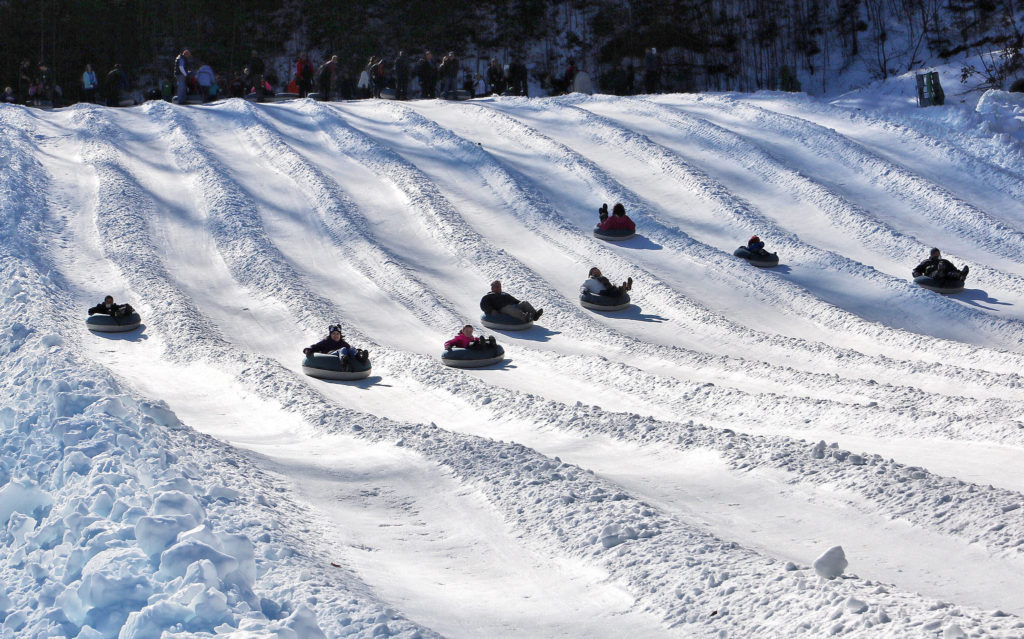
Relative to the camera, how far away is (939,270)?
14953mm

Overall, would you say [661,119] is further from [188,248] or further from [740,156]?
[188,248]

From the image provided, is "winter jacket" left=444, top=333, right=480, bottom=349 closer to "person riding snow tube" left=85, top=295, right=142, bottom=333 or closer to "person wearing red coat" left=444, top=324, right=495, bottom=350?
"person wearing red coat" left=444, top=324, right=495, bottom=350

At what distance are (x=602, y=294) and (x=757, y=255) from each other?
3.26 meters

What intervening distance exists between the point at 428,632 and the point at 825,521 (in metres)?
2.73

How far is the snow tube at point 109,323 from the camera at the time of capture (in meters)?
12.5

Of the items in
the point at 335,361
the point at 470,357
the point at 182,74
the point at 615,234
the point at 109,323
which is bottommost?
the point at 470,357

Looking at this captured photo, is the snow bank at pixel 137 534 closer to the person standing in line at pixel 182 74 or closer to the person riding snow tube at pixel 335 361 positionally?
the person riding snow tube at pixel 335 361

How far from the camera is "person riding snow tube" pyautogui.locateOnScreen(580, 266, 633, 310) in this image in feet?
47.2

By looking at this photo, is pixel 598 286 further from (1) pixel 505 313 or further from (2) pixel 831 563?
(2) pixel 831 563

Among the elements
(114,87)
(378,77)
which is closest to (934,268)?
(378,77)

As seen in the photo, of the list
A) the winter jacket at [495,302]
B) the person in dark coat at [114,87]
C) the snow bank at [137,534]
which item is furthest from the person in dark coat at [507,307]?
the person in dark coat at [114,87]

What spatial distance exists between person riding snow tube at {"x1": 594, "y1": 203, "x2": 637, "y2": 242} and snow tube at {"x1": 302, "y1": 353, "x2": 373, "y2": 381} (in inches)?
276

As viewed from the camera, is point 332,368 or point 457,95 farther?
point 457,95

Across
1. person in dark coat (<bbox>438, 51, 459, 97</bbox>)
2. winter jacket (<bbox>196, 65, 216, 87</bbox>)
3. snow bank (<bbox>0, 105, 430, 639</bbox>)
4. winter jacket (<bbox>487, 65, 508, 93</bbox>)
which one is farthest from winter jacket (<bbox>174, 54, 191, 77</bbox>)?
snow bank (<bbox>0, 105, 430, 639</bbox>)
